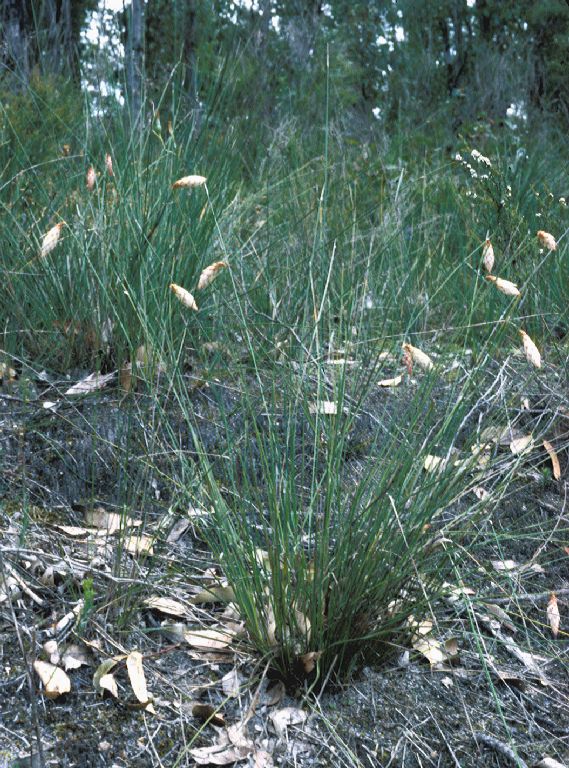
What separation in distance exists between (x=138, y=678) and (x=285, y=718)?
0.30 m

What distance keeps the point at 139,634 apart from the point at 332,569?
18.0 inches

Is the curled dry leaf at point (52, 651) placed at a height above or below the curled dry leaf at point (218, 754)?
above

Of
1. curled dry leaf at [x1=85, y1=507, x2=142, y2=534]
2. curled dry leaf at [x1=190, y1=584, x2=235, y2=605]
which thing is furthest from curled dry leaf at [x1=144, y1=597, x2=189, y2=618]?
curled dry leaf at [x1=85, y1=507, x2=142, y2=534]

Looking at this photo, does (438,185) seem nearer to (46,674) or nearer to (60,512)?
(60,512)

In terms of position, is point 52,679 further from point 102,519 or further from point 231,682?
point 102,519

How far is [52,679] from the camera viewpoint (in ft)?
5.17

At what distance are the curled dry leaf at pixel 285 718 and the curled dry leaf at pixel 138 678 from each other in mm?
245

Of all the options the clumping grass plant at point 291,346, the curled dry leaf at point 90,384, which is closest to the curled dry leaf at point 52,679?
the clumping grass plant at point 291,346

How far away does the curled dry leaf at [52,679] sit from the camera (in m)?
1.56

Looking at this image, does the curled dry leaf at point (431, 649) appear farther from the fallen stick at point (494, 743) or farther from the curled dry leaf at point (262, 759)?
the curled dry leaf at point (262, 759)

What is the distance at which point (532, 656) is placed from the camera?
1931mm

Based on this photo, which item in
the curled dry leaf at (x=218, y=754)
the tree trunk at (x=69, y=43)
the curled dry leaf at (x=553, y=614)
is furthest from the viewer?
the tree trunk at (x=69, y=43)

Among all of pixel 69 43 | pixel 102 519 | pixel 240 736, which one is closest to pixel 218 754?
pixel 240 736

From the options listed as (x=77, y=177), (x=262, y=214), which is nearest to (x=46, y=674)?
(x=77, y=177)
